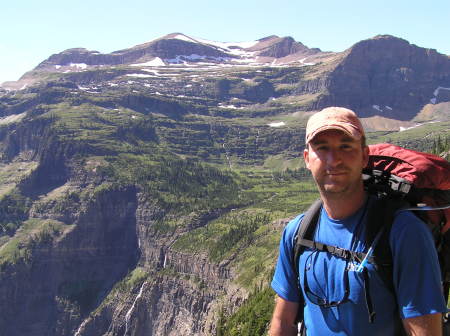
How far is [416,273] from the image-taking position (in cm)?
647

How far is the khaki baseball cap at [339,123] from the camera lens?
7.32 m

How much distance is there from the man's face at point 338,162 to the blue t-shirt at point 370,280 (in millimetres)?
538

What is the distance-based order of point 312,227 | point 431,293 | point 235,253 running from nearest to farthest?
point 431,293 < point 312,227 < point 235,253

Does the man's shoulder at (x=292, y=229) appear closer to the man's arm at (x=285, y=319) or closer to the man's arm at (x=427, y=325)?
the man's arm at (x=285, y=319)

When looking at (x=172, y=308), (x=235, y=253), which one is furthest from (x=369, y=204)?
(x=172, y=308)

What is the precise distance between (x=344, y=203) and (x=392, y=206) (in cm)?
76

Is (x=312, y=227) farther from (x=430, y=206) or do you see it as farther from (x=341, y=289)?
(x=430, y=206)

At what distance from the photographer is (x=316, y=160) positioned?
7.60 meters

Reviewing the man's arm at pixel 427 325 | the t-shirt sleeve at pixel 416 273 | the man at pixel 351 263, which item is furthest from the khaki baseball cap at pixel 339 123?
the man's arm at pixel 427 325

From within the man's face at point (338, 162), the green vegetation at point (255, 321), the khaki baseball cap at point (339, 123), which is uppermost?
the khaki baseball cap at point (339, 123)

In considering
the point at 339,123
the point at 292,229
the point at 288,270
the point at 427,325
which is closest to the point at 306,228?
the point at 292,229

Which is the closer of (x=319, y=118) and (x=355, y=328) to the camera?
(x=355, y=328)

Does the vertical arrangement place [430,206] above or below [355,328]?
above

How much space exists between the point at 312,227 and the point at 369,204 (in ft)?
3.67
